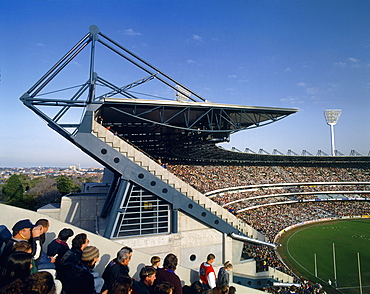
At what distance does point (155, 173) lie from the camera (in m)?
15.6

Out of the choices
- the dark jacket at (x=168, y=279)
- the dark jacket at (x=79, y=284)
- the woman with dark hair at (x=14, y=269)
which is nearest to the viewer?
the woman with dark hair at (x=14, y=269)

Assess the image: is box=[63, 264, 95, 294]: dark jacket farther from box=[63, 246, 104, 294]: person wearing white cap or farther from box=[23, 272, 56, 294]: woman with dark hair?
box=[23, 272, 56, 294]: woman with dark hair

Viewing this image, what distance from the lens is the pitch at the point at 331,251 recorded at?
2134 centimetres

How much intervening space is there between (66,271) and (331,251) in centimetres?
3304

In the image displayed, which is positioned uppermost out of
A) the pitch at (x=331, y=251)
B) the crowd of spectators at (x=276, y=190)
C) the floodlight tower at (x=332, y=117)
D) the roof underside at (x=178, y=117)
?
the floodlight tower at (x=332, y=117)

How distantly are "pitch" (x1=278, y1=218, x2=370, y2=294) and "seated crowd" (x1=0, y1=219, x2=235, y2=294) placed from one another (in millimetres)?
21774

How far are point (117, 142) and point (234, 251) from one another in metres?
11.7

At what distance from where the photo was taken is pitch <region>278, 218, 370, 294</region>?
21.3 m

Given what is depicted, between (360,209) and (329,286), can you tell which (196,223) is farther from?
(360,209)

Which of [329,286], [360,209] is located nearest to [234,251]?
[329,286]

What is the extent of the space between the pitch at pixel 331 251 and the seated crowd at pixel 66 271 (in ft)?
71.4

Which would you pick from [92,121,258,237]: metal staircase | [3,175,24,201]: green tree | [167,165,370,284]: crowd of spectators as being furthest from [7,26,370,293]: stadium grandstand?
[3,175,24,201]: green tree

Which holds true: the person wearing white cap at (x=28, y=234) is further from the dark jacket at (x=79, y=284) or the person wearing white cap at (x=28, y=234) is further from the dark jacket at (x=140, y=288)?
the dark jacket at (x=140, y=288)

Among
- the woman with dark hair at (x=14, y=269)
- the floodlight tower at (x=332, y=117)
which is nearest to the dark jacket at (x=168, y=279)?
the woman with dark hair at (x=14, y=269)
